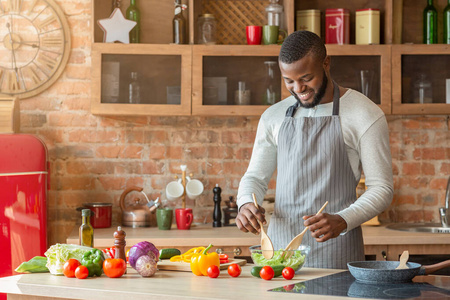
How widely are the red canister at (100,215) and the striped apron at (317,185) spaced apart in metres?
1.48

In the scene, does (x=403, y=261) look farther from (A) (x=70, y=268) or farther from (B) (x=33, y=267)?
(B) (x=33, y=267)

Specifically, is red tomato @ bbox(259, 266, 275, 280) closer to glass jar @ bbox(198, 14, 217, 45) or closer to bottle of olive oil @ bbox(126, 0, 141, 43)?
glass jar @ bbox(198, 14, 217, 45)

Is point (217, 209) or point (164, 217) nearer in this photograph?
point (164, 217)

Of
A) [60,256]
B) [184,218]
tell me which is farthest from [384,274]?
[184,218]

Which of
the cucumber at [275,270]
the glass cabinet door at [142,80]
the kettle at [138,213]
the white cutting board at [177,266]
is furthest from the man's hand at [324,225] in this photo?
the kettle at [138,213]

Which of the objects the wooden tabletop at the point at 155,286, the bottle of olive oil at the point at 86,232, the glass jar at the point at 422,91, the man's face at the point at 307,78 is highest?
the glass jar at the point at 422,91

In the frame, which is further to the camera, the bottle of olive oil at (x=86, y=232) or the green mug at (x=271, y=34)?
the green mug at (x=271, y=34)

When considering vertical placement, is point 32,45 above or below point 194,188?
above

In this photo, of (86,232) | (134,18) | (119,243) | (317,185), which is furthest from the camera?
(134,18)

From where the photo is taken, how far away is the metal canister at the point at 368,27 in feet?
12.7

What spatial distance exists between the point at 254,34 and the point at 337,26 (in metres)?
0.51

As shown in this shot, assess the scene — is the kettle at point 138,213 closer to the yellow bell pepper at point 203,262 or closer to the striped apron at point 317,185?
the striped apron at point 317,185

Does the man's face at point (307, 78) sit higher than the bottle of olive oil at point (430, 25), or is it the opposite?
the bottle of olive oil at point (430, 25)

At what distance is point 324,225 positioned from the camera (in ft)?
7.32
